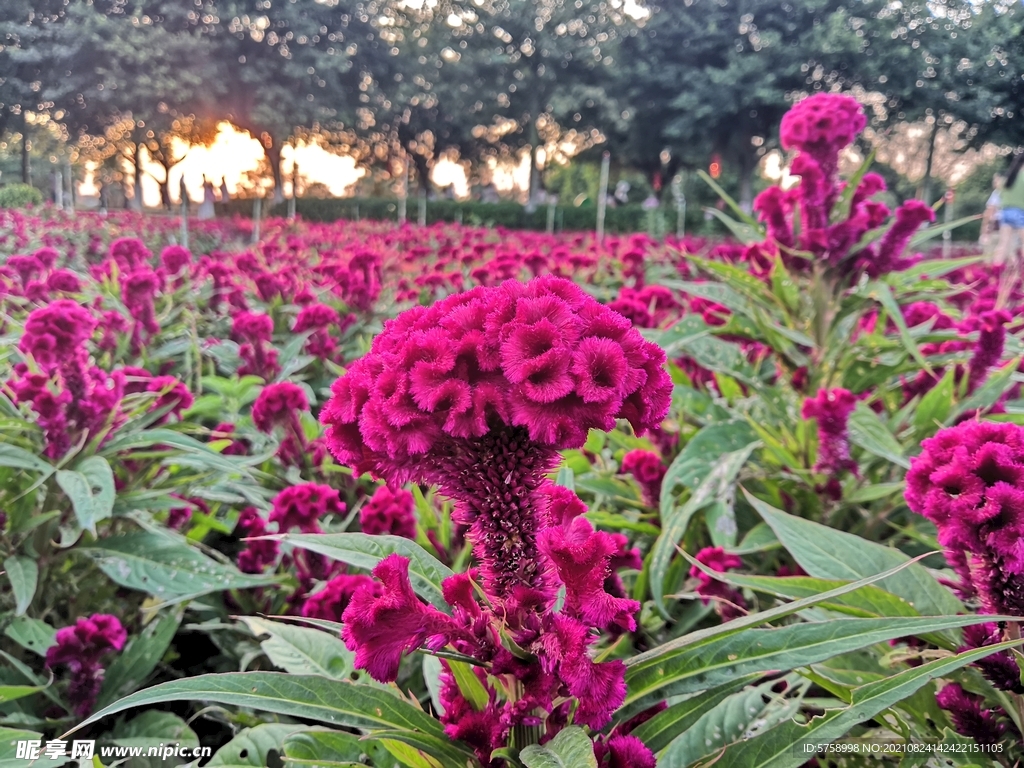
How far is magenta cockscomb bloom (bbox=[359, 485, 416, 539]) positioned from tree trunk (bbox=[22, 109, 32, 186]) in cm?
617

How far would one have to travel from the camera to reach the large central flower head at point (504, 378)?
2.25 feet

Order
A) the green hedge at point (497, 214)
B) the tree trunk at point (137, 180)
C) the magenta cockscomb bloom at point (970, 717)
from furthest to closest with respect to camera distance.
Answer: the green hedge at point (497, 214) → the tree trunk at point (137, 180) → the magenta cockscomb bloom at point (970, 717)

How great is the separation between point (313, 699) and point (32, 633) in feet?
4.04

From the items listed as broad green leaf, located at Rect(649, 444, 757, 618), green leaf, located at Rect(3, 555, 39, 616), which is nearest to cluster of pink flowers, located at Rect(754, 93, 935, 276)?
broad green leaf, located at Rect(649, 444, 757, 618)

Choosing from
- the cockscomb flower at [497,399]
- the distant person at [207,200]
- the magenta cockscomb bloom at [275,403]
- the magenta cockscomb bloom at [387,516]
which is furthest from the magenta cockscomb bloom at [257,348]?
the distant person at [207,200]

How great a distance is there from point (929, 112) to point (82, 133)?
12889 mm

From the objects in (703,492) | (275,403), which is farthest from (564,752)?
(275,403)

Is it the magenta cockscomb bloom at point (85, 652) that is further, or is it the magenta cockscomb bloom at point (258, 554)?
the magenta cockscomb bloom at point (258, 554)

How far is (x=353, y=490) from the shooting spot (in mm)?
2414

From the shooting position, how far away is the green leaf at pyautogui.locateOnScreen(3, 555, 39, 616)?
1.50m

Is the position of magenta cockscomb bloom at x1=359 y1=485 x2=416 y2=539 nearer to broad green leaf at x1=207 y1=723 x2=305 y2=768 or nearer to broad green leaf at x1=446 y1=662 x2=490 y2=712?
broad green leaf at x1=207 y1=723 x2=305 y2=768

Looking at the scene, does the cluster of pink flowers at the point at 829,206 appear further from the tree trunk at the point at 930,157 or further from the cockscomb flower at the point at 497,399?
the tree trunk at the point at 930,157

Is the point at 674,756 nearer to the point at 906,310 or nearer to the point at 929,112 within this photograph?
the point at 906,310

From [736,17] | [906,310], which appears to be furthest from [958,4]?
[736,17]
